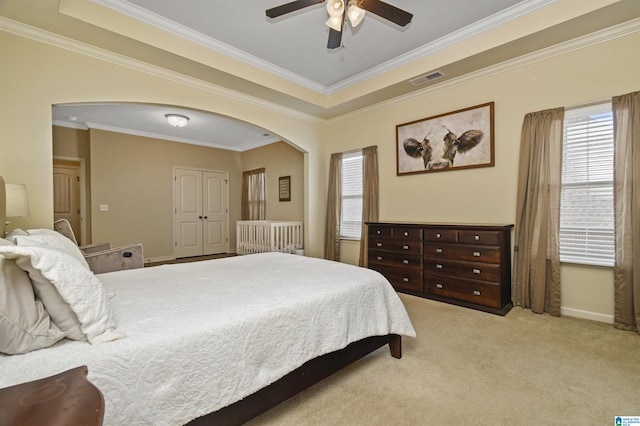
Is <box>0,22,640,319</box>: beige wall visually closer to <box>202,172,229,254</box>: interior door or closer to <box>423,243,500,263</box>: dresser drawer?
<box>423,243,500,263</box>: dresser drawer

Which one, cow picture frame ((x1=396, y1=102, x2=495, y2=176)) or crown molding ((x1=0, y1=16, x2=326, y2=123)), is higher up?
crown molding ((x1=0, y1=16, x2=326, y2=123))

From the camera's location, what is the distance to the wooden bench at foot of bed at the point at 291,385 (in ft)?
4.30

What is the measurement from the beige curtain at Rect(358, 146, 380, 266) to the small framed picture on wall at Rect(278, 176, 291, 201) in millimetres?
2207

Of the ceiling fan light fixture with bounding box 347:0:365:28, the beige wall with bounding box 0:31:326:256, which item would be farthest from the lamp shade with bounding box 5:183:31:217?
the ceiling fan light fixture with bounding box 347:0:365:28

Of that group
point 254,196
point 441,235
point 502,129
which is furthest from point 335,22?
point 254,196

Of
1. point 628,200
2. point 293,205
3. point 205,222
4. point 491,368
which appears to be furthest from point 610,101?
point 205,222

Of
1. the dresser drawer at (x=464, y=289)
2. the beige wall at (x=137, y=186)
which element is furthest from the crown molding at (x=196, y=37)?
the beige wall at (x=137, y=186)

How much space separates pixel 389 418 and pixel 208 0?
3.49 m

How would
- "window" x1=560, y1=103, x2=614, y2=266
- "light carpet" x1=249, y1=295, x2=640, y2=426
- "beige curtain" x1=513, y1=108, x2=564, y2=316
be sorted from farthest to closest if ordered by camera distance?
"beige curtain" x1=513, y1=108, x2=564, y2=316
"window" x1=560, y1=103, x2=614, y2=266
"light carpet" x1=249, y1=295, x2=640, y2=426

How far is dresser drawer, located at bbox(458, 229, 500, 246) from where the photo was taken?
3.02 m

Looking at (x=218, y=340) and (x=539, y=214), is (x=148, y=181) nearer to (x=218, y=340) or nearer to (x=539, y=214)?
(x=218, y=340)

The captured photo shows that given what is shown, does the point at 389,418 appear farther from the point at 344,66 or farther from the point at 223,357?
the point at 344,66

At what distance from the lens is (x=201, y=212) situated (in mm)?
7066

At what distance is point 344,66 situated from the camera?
12.7ft
